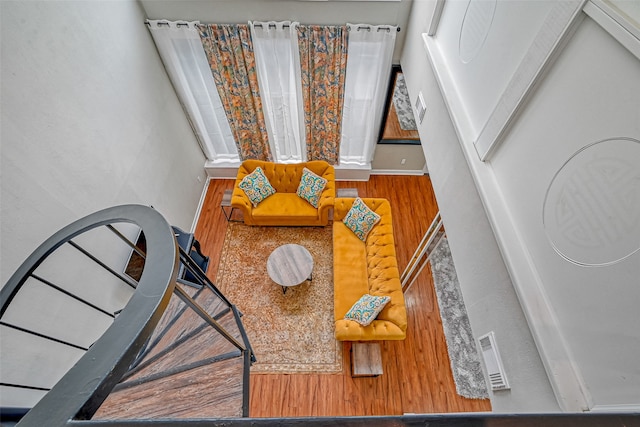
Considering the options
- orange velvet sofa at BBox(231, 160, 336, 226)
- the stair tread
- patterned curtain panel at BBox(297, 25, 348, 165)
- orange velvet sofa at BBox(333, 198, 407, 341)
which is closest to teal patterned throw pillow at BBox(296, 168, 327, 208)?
orange velvet sofa at BBox(231, 160, 336, 226)

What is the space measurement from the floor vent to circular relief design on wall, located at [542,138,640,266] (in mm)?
669

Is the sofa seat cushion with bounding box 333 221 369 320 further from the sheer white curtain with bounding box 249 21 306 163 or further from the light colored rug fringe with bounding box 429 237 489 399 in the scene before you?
the sheer white curtain with bounding box 249 21 306 163

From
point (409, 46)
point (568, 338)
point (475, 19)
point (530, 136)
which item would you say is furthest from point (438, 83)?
point (568, 338)

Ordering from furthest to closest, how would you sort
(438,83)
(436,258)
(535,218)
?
(436,258)
(438,83)
(535,218)

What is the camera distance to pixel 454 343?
10.6 feet

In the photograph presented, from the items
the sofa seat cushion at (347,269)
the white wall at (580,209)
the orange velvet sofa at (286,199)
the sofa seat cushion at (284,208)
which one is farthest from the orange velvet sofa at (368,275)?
the white wall at (580,209)

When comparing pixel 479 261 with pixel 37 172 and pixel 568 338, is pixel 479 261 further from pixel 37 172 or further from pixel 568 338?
pixel 37 172

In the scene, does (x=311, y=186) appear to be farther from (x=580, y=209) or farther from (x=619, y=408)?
(x=619, y=408)

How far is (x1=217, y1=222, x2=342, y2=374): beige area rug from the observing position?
135 inches

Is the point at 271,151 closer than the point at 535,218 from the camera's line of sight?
No

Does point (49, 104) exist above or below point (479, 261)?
above

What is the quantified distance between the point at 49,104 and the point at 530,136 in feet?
10.1

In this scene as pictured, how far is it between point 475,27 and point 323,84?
2.14 metres

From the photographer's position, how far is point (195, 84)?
390 cm
